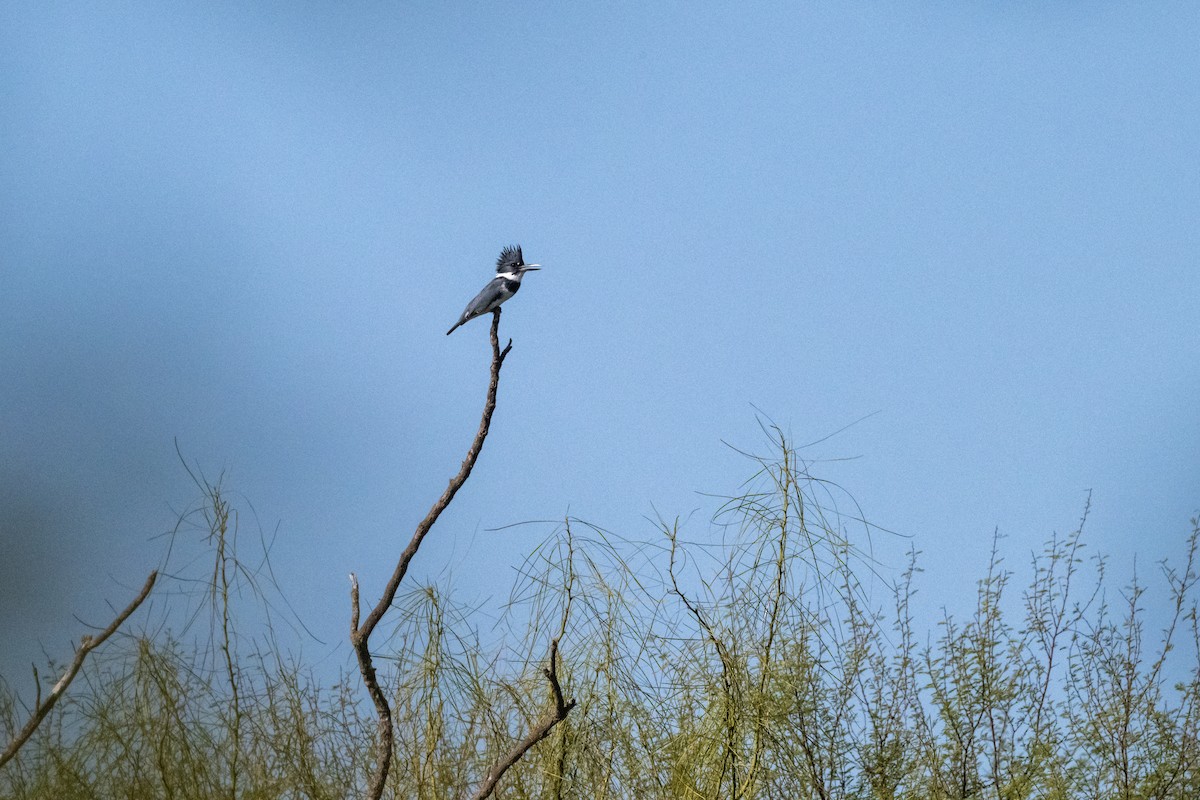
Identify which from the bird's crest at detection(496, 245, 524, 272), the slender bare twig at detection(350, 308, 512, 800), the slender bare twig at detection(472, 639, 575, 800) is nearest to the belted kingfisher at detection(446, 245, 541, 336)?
the bird's crest at detection(496, 245, 524, 272)

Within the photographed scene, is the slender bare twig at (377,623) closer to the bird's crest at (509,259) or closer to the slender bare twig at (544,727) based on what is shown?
the slender bare twig at (544,727)

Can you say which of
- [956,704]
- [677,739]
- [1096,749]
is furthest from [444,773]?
[1096,749]

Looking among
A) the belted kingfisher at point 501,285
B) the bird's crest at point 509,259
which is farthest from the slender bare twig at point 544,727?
the bird's crest at point 509,259

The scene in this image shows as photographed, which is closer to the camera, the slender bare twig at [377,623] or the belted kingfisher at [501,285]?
the slender bare twig at [377,623]

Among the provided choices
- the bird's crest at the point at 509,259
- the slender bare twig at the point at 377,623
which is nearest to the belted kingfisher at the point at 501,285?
the bird's crest at the point at 509,259

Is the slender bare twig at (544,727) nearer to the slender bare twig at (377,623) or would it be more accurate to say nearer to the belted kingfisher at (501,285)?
the slender bare twig at (377,623)

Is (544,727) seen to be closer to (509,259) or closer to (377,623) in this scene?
(377,623)

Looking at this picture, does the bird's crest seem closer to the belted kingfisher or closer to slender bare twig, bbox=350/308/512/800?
the belted kingfisher

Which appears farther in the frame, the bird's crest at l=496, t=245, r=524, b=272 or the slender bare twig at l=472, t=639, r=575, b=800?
the bird's crest at l=496, t=245, r=524, b=272

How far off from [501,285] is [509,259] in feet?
2.18

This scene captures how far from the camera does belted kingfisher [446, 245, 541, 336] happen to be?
495 cm

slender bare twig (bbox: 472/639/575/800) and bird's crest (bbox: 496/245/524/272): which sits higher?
bird's crest (bbox: 496/245/524/272)

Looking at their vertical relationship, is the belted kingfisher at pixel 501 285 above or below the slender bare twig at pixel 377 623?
above

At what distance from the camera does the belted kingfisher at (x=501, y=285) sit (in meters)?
4.95
